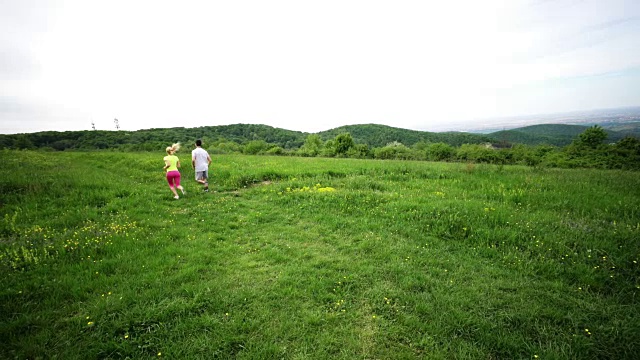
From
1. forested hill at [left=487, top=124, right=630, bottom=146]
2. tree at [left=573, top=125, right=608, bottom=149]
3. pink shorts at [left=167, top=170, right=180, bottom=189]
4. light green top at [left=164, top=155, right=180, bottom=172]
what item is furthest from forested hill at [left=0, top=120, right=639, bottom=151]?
light green top at [left=164, top=155, right=180, bottom=172]

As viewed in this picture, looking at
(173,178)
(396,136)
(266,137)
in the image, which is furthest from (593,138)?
(266,137)

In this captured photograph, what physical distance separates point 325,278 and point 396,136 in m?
130

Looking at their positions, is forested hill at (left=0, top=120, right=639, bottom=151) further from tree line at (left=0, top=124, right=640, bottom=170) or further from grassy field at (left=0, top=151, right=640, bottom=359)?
grassy field at (left=0, top=151, right=640, bottom=359)

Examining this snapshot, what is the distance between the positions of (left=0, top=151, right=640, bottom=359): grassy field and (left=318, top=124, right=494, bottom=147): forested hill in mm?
106090

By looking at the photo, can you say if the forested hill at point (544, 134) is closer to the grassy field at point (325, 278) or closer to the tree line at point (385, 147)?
the tree line at point (385, 147)

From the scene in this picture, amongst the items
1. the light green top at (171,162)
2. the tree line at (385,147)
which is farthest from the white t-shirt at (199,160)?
the tree line at (385,147)

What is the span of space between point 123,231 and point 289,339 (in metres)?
6.43

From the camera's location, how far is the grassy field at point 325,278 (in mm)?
3635

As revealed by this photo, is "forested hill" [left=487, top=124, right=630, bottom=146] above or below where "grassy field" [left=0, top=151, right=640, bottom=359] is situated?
above

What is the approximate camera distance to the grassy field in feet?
11.9

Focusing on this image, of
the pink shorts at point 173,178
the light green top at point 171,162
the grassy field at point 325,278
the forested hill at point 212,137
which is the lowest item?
the grassy field at point 325,278

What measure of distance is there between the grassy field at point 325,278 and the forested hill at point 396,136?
106m

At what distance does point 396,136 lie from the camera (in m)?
127

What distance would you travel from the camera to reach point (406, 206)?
9250 mm
